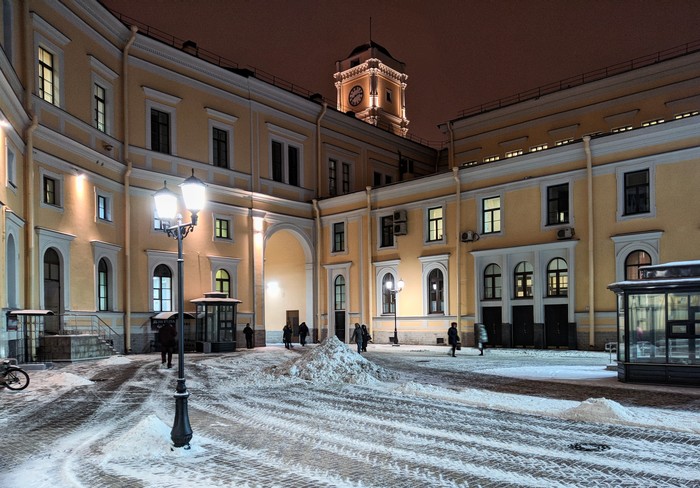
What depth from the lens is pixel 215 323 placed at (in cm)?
2867

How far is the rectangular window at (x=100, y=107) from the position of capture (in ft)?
84.0

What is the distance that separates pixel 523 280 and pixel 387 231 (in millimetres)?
8838

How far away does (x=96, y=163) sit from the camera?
24750mm

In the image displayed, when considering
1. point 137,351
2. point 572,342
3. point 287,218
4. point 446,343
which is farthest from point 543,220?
point 137,351

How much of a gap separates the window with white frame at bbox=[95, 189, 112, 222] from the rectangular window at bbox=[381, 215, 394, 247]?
15106mm

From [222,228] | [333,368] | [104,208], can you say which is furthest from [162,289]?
[333,368]

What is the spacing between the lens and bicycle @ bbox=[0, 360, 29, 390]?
1373cm

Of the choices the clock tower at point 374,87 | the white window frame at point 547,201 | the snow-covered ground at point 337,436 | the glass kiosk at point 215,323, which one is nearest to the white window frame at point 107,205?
the glass kiosk at point 215,323

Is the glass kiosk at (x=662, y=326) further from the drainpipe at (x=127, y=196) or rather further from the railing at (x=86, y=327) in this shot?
the drainpipe at (x=127, y=196)

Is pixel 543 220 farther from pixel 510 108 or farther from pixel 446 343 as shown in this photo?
pixel 510 108

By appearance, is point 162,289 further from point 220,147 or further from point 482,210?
point 482,210

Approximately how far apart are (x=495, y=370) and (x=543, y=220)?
37.9 ft

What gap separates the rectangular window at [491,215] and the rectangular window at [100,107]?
1831cm

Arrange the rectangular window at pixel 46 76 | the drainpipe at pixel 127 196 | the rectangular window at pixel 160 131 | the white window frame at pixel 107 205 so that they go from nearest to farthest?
1. the rectangular window at pixel 46 76
2. the white window frame at pixel 107 205
3. the drainpipe at pixel 127 196
4. the rectangular window at pixel 160 131
